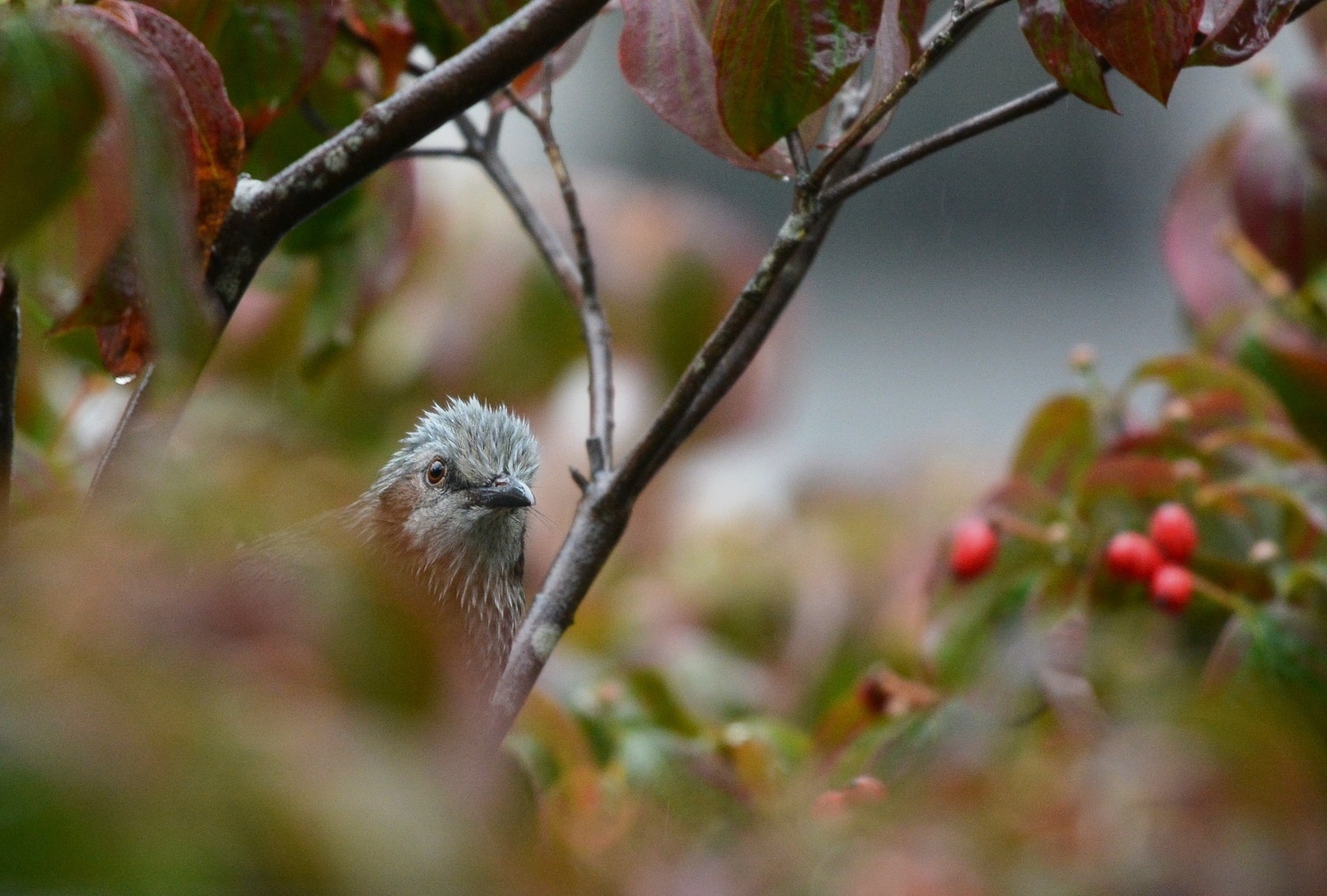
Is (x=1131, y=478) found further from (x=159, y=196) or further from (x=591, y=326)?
(x=159, y=196)

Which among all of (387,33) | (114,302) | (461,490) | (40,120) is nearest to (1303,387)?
(461,490)

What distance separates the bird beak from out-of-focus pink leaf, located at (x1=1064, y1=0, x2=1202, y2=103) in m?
1.26

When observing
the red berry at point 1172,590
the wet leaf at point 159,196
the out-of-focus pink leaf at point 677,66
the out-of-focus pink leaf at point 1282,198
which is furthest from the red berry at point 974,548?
the wet leaf at point 159,196

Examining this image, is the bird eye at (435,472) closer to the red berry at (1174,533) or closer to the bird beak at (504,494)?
the bird beak at (504,494)

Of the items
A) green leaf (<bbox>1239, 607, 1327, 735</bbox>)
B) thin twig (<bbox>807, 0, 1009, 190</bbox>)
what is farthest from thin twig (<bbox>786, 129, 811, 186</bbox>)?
green leaf (<bbox>1239, 607, 1327, 735</bbox>)

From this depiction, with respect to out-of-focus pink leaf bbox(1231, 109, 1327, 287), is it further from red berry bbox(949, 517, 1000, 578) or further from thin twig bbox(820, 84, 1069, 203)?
thin twig bbox(820, 84, 1069, 203)

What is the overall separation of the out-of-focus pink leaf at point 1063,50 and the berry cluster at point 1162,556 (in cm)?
101

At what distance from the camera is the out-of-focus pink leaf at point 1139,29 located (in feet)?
3.40

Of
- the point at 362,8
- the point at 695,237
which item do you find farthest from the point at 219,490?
the point at 695,237

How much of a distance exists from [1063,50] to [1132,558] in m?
1.05

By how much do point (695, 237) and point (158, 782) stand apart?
2900 millimetres

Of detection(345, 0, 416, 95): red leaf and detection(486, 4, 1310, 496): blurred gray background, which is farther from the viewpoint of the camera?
detection(486, 4, 1310, 496): blurred gray background

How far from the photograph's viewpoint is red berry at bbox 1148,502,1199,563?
1988 millimetres

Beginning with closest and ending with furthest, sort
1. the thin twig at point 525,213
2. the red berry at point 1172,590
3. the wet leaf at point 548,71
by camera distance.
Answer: the wet leaf at point 548,71 < the thin twig at point 525,213 < the red berry at point 1172,590
